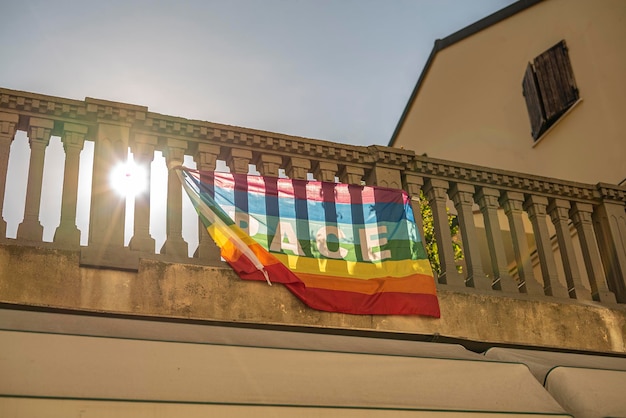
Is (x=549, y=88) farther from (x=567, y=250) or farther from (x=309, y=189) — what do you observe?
(x=309, y=189)

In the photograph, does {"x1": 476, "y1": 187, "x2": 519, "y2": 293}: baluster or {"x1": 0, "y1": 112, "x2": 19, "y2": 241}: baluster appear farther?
{"x1": 476, "y1": 187, "x2": 519, "y2": 293}: baluster

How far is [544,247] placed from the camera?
7.86 m

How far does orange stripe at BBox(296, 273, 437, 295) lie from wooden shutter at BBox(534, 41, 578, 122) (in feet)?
24.6

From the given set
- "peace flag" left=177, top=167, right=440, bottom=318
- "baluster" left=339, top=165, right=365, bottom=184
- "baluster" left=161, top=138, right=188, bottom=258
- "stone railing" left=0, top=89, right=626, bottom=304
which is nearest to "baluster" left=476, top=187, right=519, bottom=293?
"stone railing" left=0, top=89, right=626, bottom=304

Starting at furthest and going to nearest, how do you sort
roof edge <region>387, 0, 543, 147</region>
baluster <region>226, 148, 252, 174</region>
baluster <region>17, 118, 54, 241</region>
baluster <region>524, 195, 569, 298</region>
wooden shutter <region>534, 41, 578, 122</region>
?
roof edge <region>387, 0, 543, 147</region>
wooden shutter <region>534, 41, 578, 122</region>
baluster <region>524, 195, 569, 298</region>
baluster <region>226, 148, 252, 174</region>
baluster <region>17, 118, 54, 241</region>

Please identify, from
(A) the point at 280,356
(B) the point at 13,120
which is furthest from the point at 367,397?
(B) the point at 13,120

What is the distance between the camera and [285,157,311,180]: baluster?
284 inches

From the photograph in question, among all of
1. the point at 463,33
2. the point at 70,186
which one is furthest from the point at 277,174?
the point at 463,33

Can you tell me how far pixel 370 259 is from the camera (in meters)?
7.01

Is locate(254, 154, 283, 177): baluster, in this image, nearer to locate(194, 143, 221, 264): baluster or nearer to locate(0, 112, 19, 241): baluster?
locate(194, 143, 221, 264): baluster

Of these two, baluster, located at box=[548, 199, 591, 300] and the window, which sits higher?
the window

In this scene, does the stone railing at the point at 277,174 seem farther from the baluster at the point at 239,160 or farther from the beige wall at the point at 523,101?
the beige wall at the point at 523,101

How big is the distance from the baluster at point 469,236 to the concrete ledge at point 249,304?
7.8 inches

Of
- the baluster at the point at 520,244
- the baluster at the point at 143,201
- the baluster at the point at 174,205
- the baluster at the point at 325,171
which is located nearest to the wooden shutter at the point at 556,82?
the baluster at the point at 520,244
